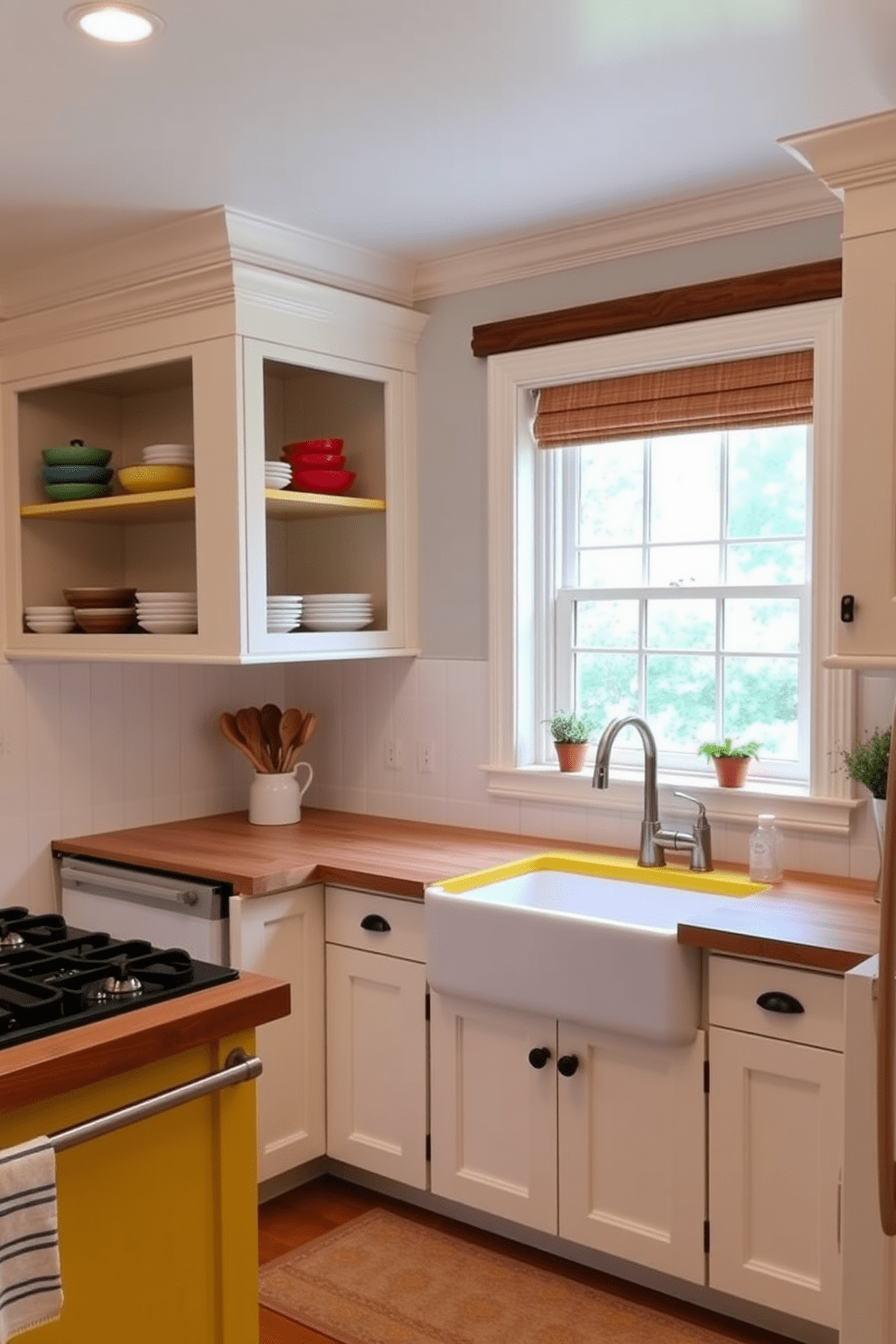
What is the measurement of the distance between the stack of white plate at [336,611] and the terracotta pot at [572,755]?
2.17 ft

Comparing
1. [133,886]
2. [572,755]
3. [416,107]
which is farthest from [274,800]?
[416,107]

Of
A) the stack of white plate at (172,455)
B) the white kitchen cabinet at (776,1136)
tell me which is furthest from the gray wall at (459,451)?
the white kitchen cabinet at (776,1136)

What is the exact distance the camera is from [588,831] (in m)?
3.36

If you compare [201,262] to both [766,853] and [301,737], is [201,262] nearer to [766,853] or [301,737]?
[301,737]

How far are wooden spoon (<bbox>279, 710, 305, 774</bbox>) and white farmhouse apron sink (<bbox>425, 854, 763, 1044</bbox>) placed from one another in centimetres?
89

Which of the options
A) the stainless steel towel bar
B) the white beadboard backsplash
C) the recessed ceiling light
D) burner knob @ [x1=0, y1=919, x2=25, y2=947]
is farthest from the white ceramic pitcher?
the recessed ceiling light

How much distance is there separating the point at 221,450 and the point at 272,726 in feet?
3.26

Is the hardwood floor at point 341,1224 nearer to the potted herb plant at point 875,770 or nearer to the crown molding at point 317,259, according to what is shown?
the potted herb plant at point 875,770

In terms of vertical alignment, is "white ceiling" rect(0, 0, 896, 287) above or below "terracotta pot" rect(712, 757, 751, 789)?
above

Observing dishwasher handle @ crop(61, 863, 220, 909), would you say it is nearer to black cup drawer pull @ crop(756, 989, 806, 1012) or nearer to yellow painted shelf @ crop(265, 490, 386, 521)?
yellow painted shelf @ crop(265, 490, 386, 521)

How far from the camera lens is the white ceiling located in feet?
6.88

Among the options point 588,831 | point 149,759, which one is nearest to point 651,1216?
point 588,831

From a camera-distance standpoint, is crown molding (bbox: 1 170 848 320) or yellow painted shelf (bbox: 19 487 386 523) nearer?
crown molding (bbox: 1 170 848 320)

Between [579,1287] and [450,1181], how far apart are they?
37cm
